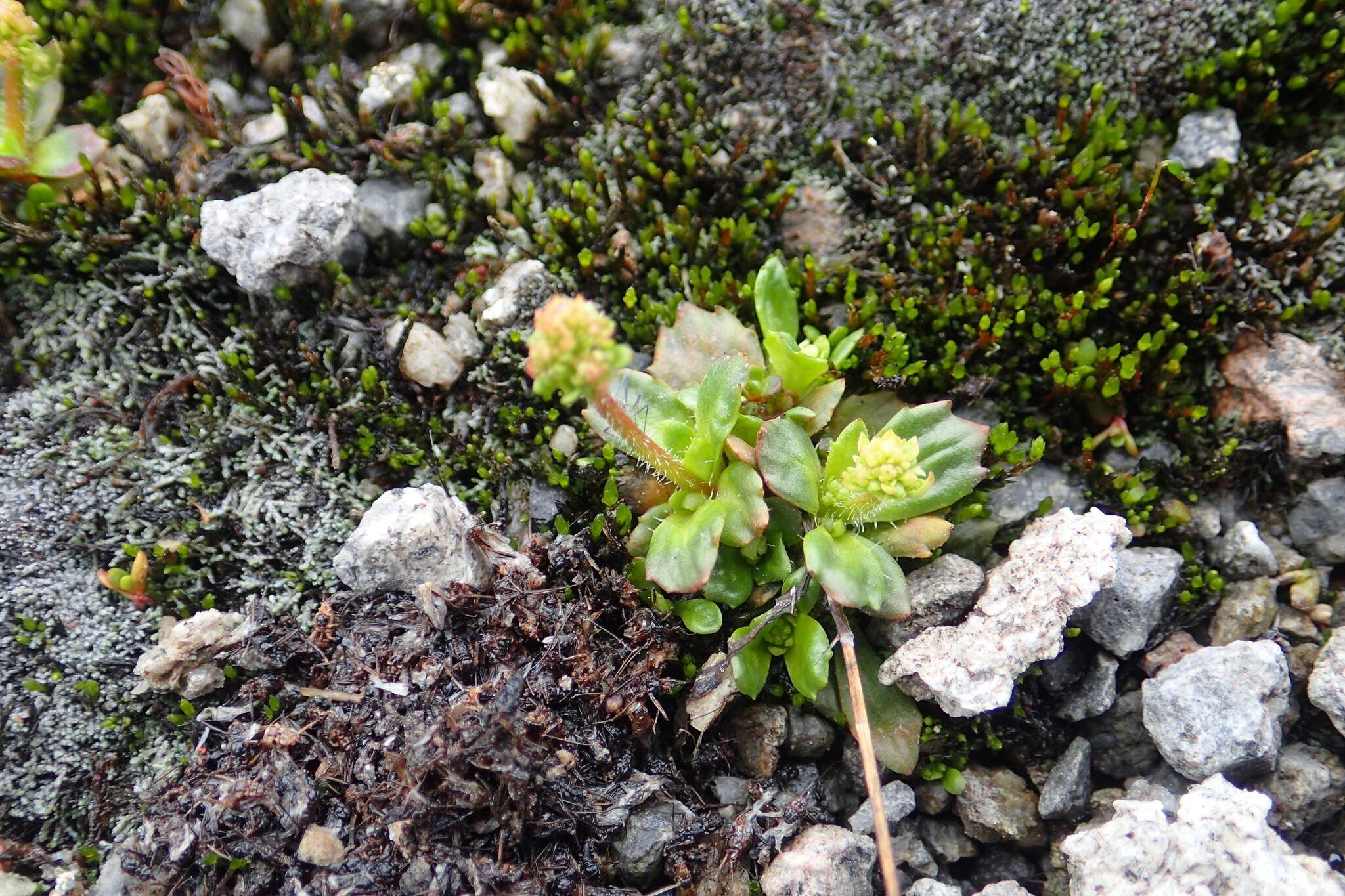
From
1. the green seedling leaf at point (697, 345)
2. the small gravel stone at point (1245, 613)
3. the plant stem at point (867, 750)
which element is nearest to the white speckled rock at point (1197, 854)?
the plant stem at point (867, 750)

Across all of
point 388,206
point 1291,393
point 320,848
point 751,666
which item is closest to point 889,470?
point 751,666

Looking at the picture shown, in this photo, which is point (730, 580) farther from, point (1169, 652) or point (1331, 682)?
point (1331, 682)

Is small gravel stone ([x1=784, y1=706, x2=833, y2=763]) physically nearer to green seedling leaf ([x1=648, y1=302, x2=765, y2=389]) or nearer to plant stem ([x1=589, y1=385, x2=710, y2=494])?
plant stem ([x1=589, y1=385, x2=710, y2=494])

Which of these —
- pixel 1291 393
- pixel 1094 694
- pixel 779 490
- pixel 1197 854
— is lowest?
pixel 1094 694

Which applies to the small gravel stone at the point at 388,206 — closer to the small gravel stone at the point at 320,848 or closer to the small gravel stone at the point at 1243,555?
the small gravel stone at the point at 320,848

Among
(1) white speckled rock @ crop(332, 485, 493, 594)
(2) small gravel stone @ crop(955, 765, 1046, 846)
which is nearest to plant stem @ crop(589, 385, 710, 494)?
(1) white speckled rock @ crop(332, 485, 493, 594)

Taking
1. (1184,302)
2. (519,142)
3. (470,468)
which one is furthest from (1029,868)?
(519,142)

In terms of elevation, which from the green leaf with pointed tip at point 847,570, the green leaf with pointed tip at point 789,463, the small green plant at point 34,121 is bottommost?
the green leaf with pointed tip at point 847,570
